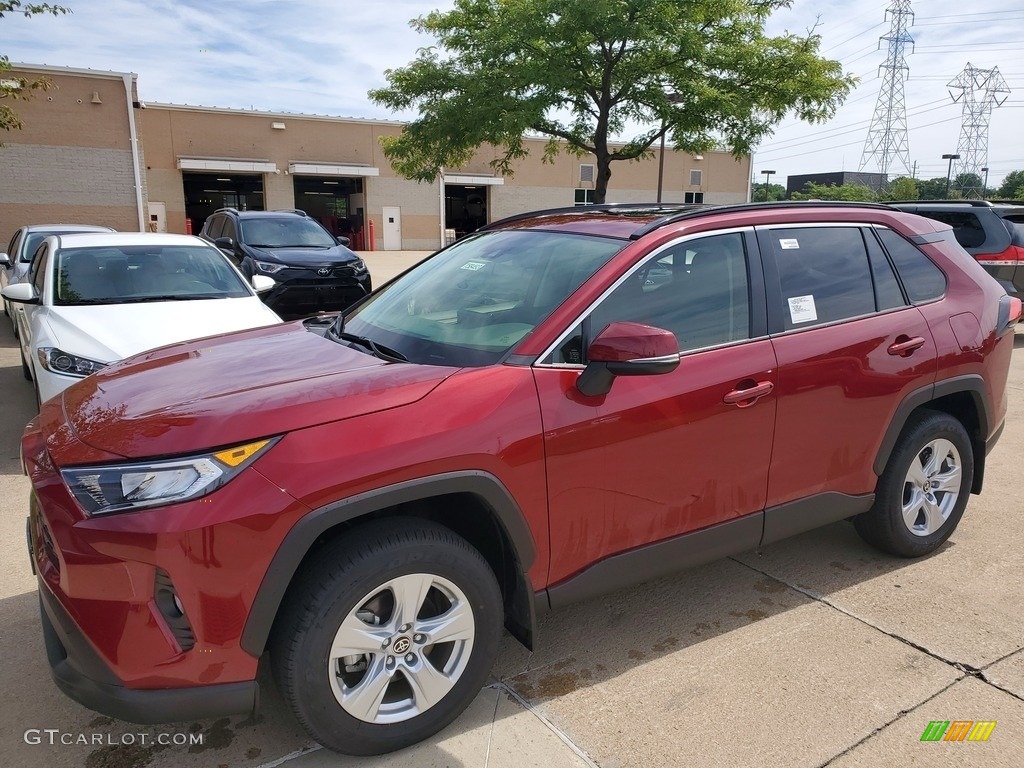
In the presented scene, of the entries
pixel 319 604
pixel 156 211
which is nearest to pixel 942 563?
pixel 319 604

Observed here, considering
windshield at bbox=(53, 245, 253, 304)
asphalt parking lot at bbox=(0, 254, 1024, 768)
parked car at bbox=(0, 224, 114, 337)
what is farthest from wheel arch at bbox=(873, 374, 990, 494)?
parked car at bbox=(0, 224, 114, 337)

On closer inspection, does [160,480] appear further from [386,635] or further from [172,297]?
[172,297]

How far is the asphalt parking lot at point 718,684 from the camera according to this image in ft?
8.19

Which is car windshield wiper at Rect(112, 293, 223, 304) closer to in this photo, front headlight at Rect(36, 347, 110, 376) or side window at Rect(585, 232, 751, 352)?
front headlight at Rect(36, 347, 110, 376)

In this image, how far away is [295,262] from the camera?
10.7 meters

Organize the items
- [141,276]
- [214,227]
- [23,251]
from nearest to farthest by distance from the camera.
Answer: [141,276] → [23,251] → [214,227]

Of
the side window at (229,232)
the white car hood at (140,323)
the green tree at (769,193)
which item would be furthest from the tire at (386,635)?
the green tree at (769,193)

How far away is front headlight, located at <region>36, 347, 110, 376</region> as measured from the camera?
16.3ft

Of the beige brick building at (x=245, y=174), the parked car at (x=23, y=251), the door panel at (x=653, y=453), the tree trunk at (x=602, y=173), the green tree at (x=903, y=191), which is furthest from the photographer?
the green tree at (x=903, y=191)

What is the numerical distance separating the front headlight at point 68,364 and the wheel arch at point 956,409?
15.5 feet

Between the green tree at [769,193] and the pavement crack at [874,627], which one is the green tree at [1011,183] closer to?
the green tree at [769,193]

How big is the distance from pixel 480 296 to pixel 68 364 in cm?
336

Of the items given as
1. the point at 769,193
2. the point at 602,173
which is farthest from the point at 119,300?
the point at 769,193

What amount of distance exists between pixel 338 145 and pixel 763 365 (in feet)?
113
